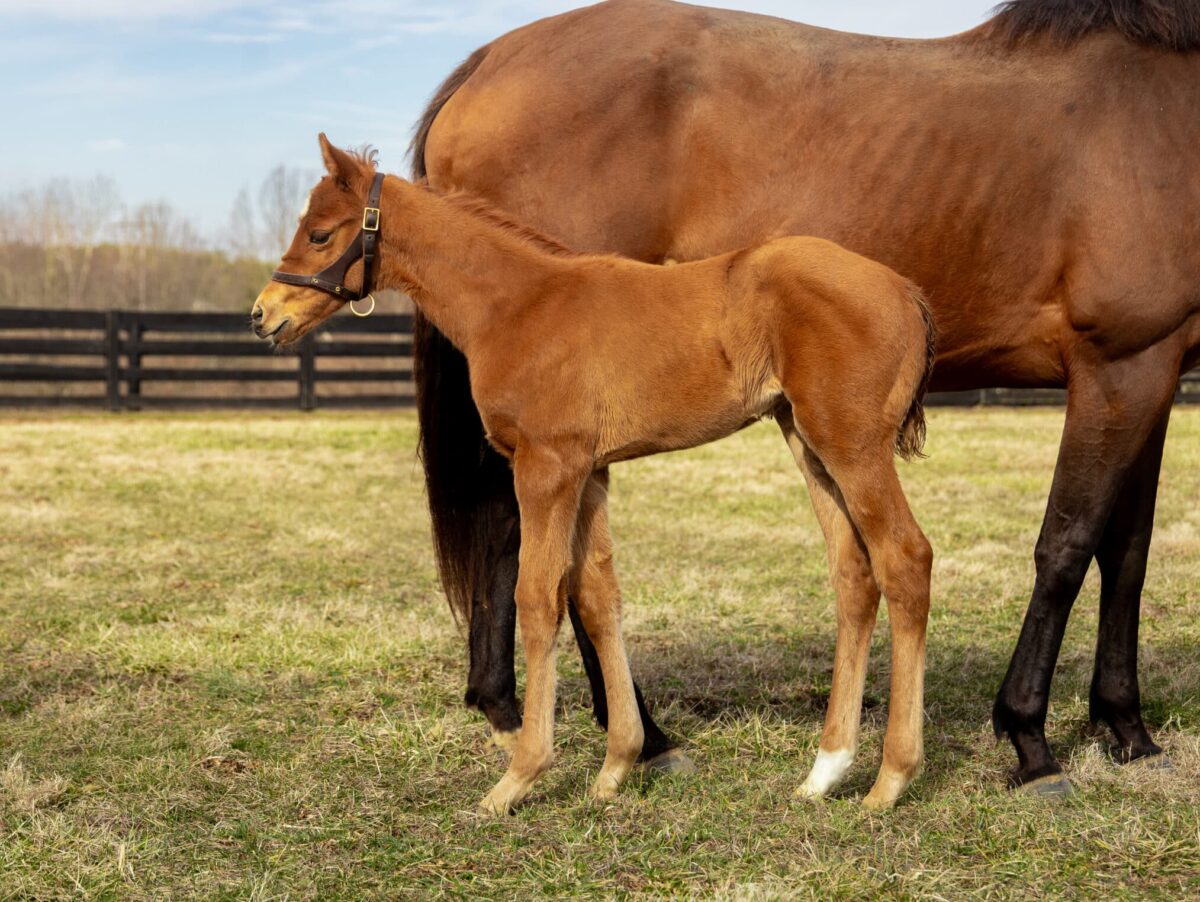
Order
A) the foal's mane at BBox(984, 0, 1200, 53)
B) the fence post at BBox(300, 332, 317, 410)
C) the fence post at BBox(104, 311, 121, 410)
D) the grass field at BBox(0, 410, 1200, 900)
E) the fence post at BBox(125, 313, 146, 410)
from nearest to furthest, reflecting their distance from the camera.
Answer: the grass field at BBox(0, 410, 1200, 900)
the foal's mane at BBox(984, 0, 1200, 53)
the fence post at BBox(104, 311, 121, 410)
the fence post at BBox(125, 313, 146, 410)
the fence post at BBox(300, 332, 317, 410)

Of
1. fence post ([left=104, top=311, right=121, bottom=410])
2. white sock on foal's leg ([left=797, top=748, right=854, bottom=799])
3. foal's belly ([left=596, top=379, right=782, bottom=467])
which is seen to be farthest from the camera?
fence post ([left=104, top=311, right=121, bottom=410])

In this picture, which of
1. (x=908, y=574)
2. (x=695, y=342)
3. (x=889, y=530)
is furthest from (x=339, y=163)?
(x=908, y=574)

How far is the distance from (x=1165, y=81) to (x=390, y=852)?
327cm

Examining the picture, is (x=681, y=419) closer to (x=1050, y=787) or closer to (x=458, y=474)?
(x=458, y=474)

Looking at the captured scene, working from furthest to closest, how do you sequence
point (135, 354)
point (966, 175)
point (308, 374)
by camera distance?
point (308, 374), point (135, 354), point (966, 175)

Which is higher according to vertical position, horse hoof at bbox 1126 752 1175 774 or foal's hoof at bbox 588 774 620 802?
horse hoof at bbox 1126 752 1175 774

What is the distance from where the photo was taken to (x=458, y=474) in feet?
13.7

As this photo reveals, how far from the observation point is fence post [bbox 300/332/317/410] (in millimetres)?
17438

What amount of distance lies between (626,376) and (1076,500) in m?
1.55

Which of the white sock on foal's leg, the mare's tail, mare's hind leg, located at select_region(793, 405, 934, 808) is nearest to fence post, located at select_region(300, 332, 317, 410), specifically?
the mare's tail

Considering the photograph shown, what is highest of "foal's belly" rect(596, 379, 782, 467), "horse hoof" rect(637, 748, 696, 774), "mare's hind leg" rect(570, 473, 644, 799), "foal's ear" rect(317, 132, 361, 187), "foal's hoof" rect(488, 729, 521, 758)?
"foal's ear" rect(317, 132, 361, 187)

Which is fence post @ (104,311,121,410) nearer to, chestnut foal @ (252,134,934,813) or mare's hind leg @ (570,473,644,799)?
chestnut foal @ (252,134,934,813)

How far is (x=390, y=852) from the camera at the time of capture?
308 centimetres

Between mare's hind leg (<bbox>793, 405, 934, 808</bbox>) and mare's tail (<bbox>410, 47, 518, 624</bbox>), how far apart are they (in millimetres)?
1329
